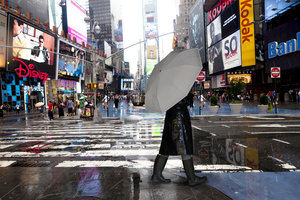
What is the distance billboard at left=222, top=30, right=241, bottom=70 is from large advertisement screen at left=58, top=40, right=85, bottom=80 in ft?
105

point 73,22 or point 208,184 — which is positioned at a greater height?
point 73,22

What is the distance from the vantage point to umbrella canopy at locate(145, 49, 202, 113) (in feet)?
12.5

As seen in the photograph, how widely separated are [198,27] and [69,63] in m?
41.5

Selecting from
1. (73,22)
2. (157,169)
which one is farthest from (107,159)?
(73,22)

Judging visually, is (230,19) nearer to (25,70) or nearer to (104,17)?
(25,70)

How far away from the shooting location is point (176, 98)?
3.81 m

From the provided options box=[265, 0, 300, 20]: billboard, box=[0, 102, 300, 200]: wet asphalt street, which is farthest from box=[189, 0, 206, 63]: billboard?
box=[0, 102, 300, 200]: wet asphalt street

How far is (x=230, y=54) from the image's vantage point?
44.8m

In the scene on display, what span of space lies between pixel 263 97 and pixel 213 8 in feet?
134

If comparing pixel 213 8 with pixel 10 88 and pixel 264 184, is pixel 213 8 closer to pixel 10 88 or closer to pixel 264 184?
pixel 10 88

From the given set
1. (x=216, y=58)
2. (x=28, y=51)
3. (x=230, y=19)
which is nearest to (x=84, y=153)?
(x=28, y=51)

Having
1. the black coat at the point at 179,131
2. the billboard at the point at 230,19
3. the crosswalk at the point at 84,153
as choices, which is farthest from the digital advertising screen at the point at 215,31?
the black coat at the point at 179,131

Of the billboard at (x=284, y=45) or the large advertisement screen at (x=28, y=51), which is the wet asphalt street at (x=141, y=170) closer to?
the large advertisement screen at (x=28, y=51)

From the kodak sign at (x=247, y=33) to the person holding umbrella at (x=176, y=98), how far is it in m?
39.3
